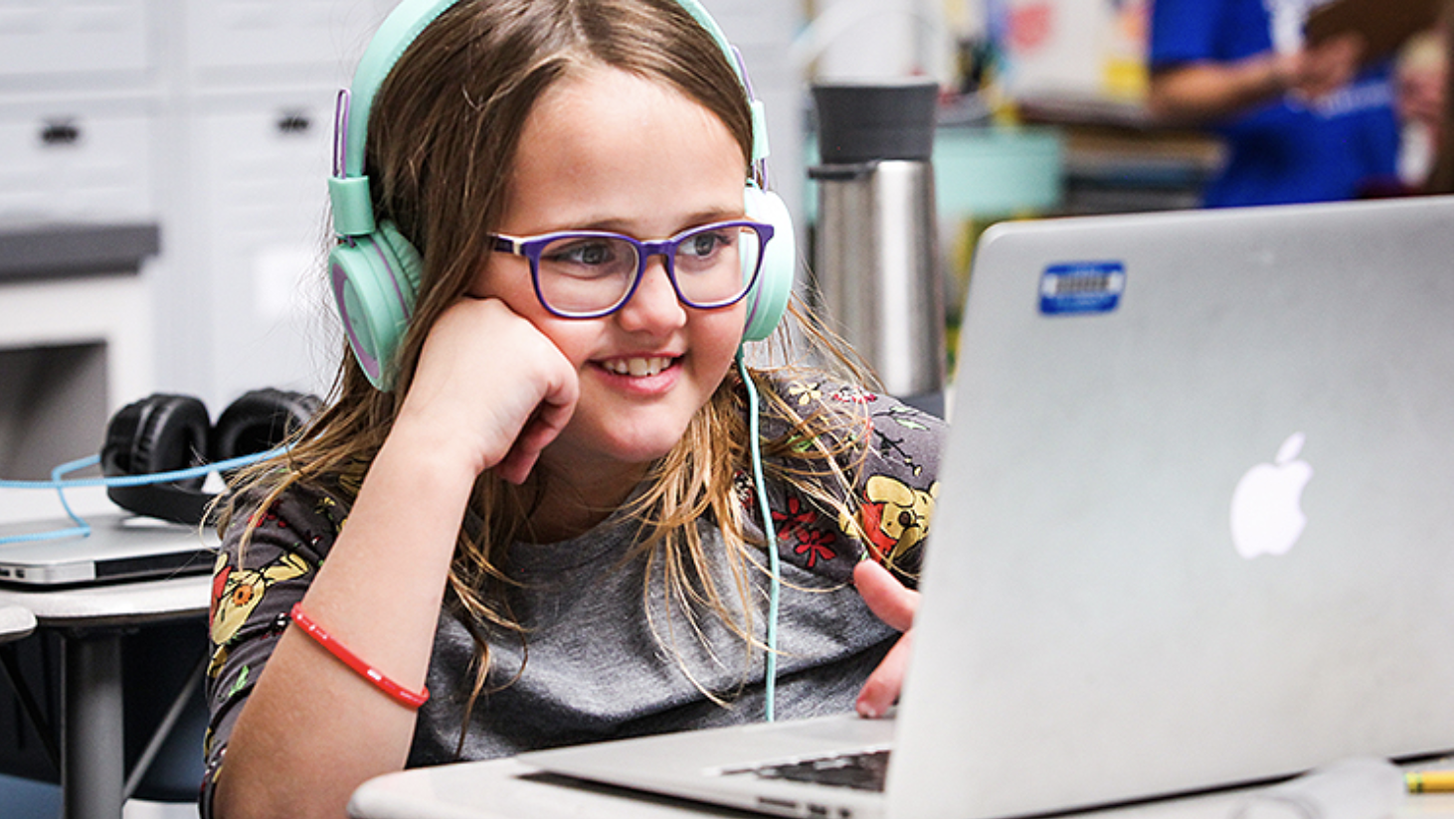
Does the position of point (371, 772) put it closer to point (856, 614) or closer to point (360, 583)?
point (360, 583)

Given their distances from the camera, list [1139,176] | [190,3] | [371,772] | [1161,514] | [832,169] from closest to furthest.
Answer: [1161,514], [371,772], [832,169], [190,3], [1139,176]

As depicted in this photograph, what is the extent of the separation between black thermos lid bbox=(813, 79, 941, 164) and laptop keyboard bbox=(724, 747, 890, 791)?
848mm

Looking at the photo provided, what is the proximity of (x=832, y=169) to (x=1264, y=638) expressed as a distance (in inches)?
35.9

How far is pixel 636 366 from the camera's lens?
0.90 metres

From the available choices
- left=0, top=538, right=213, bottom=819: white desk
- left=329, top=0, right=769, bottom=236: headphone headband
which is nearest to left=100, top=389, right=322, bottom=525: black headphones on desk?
left=0, top=538, right=213, bottom=819: white desk

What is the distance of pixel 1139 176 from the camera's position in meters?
3.72

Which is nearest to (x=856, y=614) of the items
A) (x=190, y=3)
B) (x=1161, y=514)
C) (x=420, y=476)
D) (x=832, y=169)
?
(x=420, y=476)

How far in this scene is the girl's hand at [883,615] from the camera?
2.57 feet

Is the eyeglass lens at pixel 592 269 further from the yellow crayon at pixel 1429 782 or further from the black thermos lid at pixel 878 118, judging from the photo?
the black thermos lid at pixel 878 118

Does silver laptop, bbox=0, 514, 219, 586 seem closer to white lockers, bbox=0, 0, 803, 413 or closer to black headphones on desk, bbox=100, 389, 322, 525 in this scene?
black headphones on desk, bbox=100, 389, 322, 525

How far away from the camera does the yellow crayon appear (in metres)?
0.64

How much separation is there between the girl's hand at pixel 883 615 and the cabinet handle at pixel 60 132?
2.53m

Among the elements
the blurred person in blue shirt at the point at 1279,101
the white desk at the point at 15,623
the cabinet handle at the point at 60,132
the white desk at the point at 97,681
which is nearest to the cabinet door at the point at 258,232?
the cabinet handle at the point at 60,132

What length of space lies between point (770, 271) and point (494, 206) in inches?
6.8
